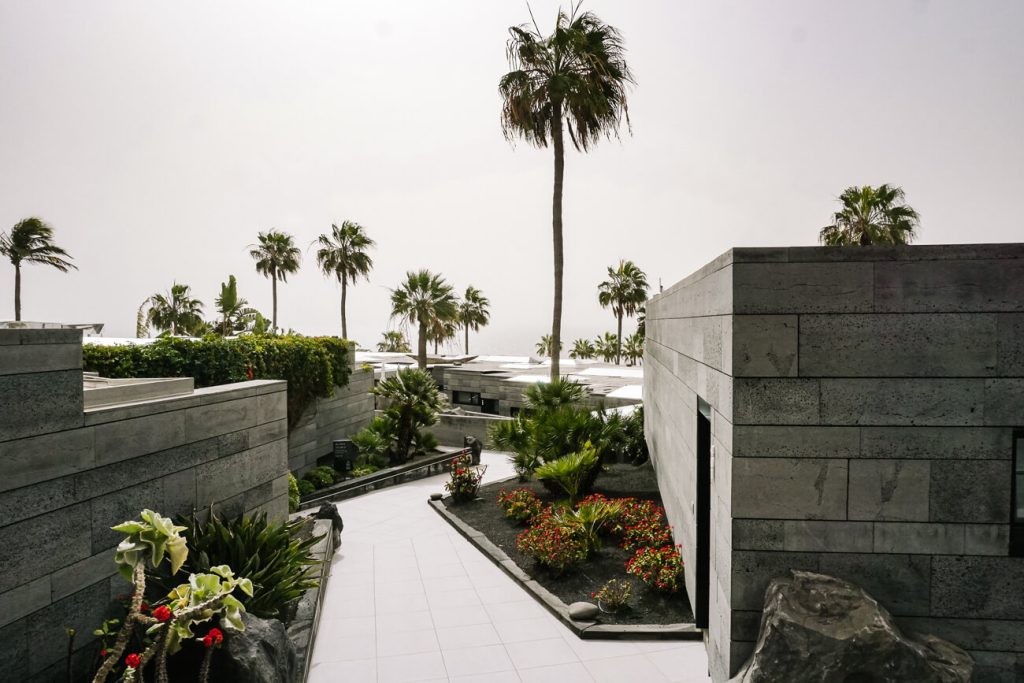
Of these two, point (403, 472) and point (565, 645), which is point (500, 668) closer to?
point (565, 645)

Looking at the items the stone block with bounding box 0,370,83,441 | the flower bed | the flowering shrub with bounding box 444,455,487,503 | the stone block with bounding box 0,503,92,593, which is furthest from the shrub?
the stone block with bounding box 0,370,83,441

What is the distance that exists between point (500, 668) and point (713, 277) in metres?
5.01

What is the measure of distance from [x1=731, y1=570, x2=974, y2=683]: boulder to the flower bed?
278cm

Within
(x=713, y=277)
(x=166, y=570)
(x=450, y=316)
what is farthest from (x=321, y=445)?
(x=713, y=277)

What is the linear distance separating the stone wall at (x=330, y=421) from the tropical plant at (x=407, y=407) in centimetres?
264

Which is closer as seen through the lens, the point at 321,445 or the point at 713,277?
the point at 713,277

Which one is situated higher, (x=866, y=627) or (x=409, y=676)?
(x=866, y=627)

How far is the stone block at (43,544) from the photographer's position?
468cm

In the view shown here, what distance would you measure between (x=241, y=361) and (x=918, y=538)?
52.8ft

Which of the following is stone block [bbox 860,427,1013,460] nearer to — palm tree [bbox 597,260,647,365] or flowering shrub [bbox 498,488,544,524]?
flowering shrub [bbox 498,488,544,524]

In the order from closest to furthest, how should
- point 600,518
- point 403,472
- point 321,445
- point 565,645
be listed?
point 565,645
point 600,518
point 403,472
point 321,445

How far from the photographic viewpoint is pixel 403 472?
18172 millimetres

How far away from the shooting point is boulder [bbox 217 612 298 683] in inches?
189

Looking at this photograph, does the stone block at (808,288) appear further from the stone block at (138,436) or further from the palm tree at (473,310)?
the palm tree at (473,310)
